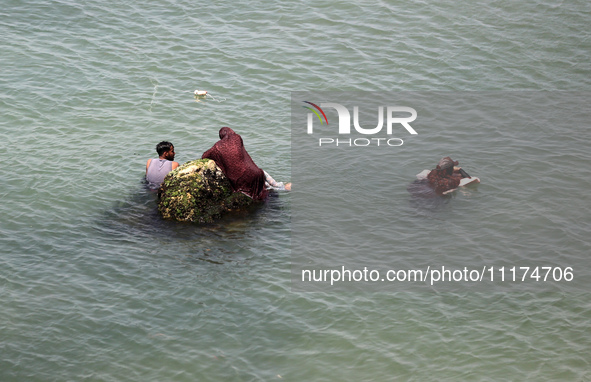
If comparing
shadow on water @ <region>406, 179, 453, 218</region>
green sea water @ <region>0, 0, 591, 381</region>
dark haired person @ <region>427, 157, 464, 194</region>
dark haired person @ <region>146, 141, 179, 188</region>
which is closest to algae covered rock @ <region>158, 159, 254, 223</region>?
green sea water @ <region>0, 0, 591, 381</region>

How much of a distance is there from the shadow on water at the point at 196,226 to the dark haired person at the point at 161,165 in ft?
1.19

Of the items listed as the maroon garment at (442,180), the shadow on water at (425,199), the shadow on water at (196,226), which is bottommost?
the shadow on water at (196,226)

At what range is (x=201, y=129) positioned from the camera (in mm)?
21469

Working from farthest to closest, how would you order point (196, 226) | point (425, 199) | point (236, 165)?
point (425, 199)
point (236, 165)
point (196, 226)

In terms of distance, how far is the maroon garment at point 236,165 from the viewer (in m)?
17.4

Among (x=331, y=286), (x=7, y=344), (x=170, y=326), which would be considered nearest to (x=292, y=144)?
(x=331, y=286)

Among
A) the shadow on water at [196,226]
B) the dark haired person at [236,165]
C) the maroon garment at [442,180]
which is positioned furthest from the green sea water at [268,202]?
the dark haired person at [236,165]

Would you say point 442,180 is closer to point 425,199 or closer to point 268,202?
point 425,199

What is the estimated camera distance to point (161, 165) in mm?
17672

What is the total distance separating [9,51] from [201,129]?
9.02 m

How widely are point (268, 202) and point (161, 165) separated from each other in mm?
2717

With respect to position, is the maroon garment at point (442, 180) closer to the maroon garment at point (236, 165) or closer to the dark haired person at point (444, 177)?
the dark haired person at point (444, 177)

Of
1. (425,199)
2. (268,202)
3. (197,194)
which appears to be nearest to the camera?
(197,194)

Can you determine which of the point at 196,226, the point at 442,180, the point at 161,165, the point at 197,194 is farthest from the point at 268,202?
the point at 442,180
